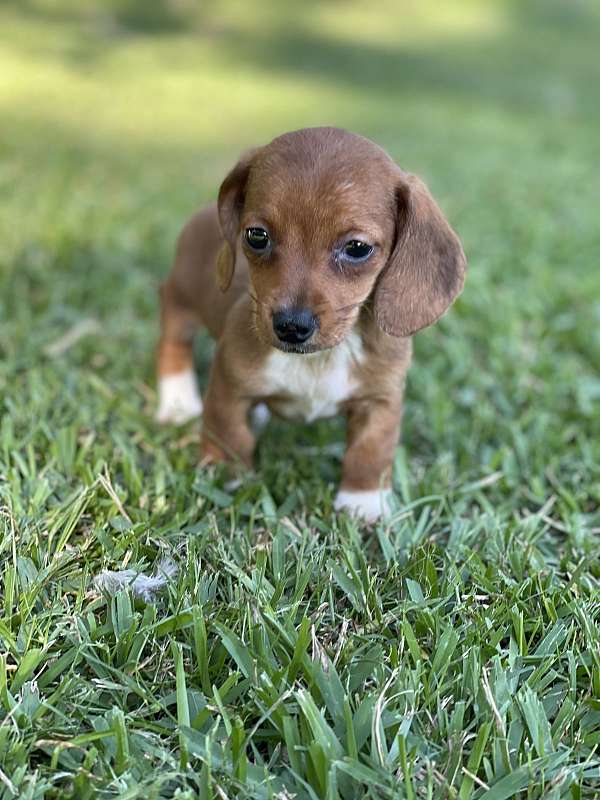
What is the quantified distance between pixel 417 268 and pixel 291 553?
106cm

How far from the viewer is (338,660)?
252cm

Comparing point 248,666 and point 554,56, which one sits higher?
point 248,666

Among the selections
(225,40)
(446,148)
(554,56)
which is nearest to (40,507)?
(446,148)

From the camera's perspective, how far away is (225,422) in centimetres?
347

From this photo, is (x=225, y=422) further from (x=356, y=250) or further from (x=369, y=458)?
A: (x=356, y=250)

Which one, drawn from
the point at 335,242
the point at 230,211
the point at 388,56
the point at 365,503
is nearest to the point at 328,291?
the point at 335,242

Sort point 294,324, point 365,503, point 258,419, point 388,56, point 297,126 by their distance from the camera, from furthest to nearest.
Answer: point 388,56 < point 297,126 < point 258,419 < point 365,503 < point 294,324

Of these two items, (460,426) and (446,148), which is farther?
(446,148)

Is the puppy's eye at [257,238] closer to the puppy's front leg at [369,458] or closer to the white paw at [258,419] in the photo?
the puppy's front leg at [369,458]

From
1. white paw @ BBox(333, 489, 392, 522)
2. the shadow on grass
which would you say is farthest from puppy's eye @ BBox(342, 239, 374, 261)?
the shadow on grass

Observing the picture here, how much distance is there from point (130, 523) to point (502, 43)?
19.6m

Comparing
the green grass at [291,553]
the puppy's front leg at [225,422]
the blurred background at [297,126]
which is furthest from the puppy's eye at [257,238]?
the blurred background at [297,126]

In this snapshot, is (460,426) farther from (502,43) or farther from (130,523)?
(502,43)

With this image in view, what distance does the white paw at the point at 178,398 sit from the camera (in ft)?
13.3
